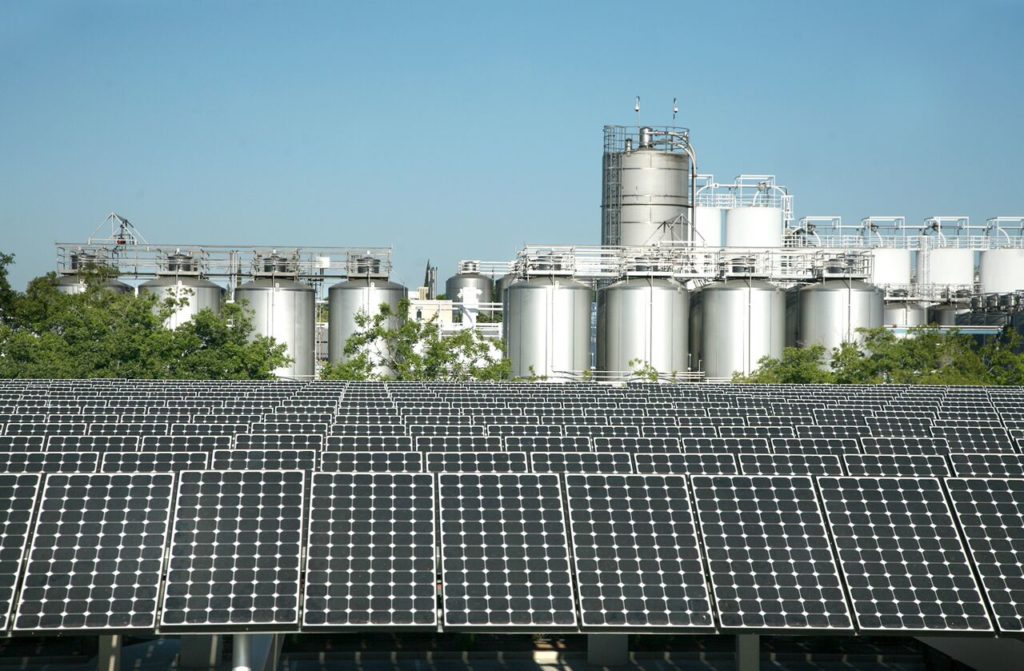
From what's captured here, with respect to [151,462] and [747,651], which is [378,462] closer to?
[151,462]

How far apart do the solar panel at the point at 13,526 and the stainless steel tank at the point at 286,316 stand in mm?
42027

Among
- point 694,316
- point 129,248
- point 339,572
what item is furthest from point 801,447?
point 129,248

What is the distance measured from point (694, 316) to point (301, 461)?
130 feet

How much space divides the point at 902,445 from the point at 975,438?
2.02 m

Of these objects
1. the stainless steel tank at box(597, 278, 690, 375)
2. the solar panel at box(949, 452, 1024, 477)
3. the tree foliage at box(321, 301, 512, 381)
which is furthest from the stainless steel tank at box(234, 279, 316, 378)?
the solar panel at box(949, 452, 1024, 477)

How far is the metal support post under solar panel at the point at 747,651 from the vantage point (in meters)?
9.51

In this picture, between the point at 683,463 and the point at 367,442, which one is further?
the point at 367,442

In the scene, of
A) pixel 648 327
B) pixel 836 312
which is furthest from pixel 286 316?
pixel 836 312

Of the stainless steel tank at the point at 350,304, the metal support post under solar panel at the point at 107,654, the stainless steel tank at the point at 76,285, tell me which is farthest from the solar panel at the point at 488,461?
the stainless steel tank at the point at 76,285

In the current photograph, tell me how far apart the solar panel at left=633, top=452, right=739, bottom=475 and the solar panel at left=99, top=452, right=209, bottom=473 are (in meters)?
5.46

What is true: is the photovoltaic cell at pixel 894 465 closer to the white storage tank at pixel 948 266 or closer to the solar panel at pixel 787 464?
the solar panel at pixel 787 464

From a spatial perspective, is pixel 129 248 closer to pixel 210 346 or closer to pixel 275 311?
pixel 275 311

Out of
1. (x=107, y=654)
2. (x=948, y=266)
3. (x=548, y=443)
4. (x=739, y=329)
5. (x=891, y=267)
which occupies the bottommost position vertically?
(x=107, y=654)

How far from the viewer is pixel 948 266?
2992 inches
